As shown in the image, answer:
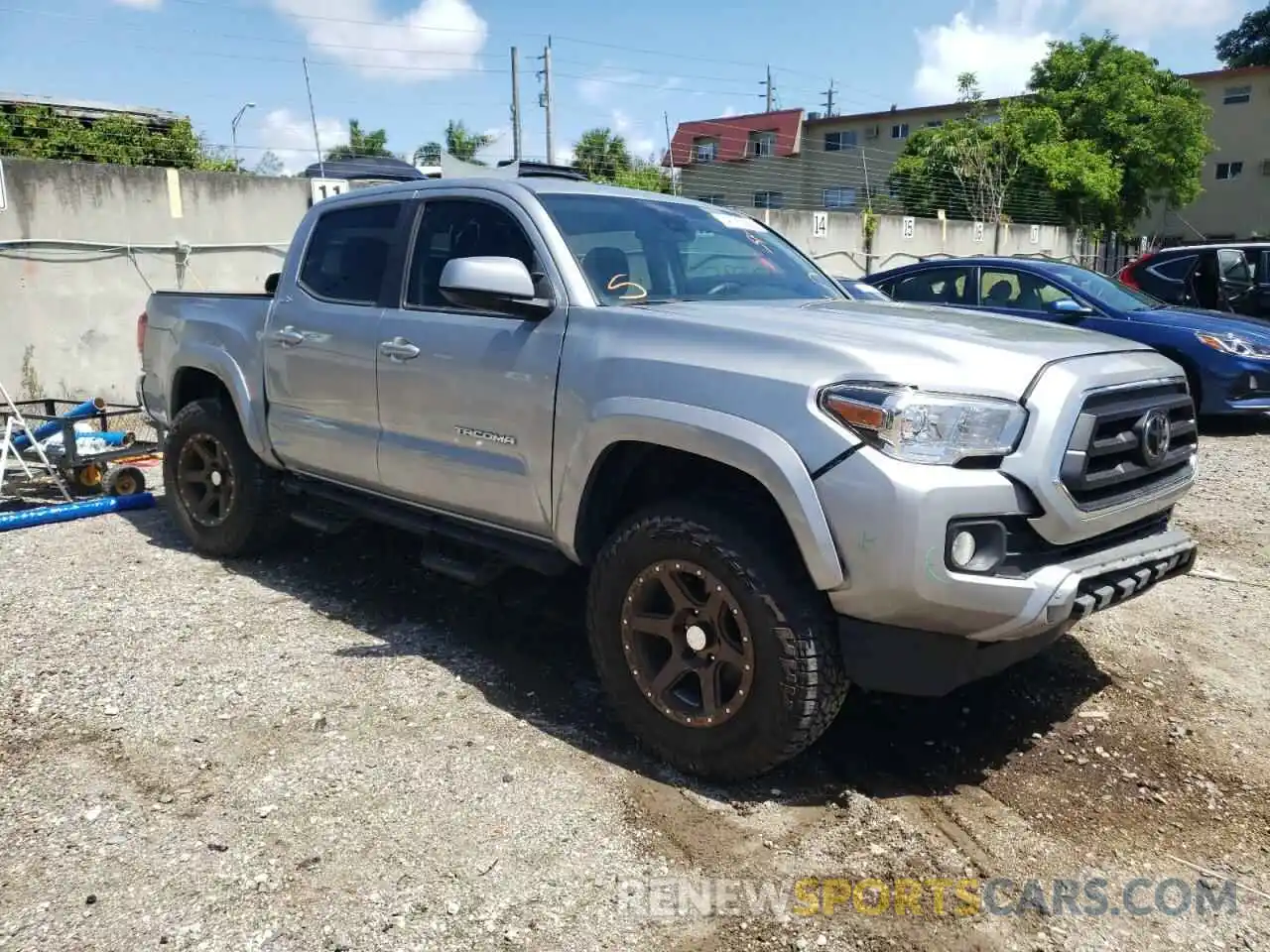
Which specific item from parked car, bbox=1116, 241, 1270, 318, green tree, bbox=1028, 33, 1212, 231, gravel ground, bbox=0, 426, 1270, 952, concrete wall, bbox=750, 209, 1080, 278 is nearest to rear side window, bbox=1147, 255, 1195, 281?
parked car, bbox=1116, 241, 1270, 318

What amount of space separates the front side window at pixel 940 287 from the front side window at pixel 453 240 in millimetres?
6351

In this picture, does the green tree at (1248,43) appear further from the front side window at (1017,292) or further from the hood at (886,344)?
the hood at (886,344)

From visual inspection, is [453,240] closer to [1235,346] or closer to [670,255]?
[670,255]

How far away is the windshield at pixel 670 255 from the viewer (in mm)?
3836

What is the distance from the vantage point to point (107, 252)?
10359 mm

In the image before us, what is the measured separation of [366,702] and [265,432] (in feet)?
5.87

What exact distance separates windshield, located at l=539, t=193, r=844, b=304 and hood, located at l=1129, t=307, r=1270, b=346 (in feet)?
19.6

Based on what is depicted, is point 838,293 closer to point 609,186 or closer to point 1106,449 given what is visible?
point 609,186

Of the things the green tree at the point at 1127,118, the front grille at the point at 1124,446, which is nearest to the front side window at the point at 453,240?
the front grille at the point at 1124,446

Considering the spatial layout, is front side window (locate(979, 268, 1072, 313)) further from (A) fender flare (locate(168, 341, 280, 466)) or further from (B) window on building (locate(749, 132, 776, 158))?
(B) window on building (locate(749, 132, 776, 158))

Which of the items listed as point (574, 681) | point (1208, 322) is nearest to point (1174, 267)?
point (1208, 322)

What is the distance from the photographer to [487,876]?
9.16 ft

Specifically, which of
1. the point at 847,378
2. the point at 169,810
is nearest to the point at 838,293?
the point at 847,378

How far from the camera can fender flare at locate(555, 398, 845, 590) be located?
2.83 meters
